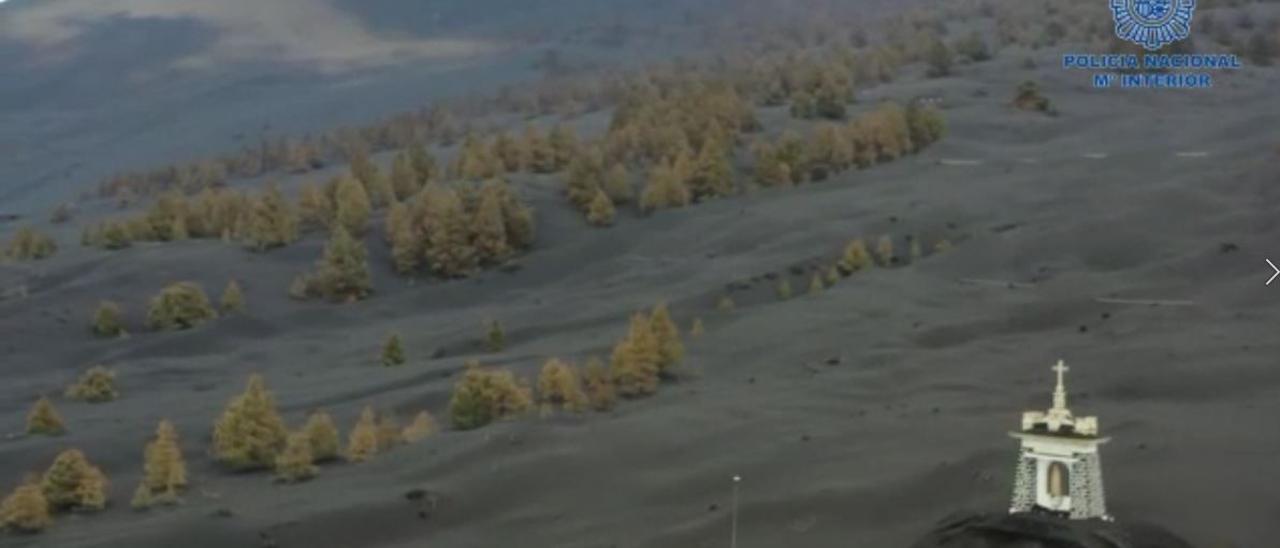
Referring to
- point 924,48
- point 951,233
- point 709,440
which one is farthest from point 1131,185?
point 924,48

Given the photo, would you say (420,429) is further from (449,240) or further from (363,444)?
(449,240)

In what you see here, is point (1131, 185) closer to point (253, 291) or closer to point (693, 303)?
point (693, 303)

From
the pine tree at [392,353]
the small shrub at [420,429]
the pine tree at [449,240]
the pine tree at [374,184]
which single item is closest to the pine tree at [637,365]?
the small shrub at [420,429]

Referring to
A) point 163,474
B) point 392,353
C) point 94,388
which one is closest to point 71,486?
point 163,474

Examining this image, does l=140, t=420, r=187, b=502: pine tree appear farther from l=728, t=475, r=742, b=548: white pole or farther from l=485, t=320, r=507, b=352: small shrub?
l=485, t=320, r=507, b=352: small shrub

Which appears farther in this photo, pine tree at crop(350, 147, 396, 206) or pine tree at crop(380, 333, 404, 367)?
pine tree at crop(350, 147, 396, 206)

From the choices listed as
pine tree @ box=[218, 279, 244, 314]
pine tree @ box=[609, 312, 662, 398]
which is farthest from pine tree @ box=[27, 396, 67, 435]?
pine tree @ box=[218, 279, 244, 314]
